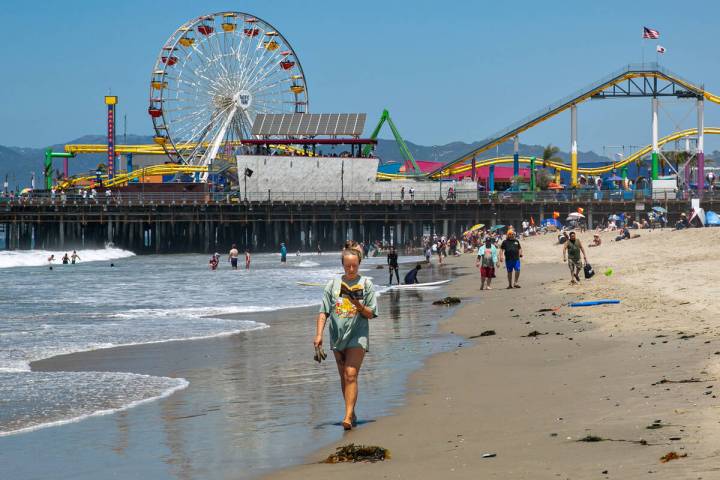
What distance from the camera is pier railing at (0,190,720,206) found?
261ft

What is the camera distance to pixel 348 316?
9.03 meters

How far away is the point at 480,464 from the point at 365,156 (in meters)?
81.0

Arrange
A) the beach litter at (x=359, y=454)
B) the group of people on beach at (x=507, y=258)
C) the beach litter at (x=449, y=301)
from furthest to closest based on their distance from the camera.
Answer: the group of people on beach at (x=507, y=258)
the beach litter at (x=449, y=301)
the beach litter at (x=359, y=454)

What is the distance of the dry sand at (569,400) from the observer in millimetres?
6754

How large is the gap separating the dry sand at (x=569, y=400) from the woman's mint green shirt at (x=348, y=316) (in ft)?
2.36

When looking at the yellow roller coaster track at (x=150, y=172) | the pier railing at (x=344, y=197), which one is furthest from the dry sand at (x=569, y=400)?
the yellow roller coaster track at (x=150, y=172)

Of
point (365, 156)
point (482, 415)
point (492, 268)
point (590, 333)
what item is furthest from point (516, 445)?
point (365, 156)

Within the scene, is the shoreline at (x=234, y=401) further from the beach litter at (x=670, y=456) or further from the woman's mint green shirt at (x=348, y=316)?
the beach litter at (x=670, y=456)

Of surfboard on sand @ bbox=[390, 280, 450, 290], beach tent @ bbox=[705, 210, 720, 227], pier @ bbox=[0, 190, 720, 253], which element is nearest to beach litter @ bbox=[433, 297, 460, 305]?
surfboard on sand @ bbox=[390, 280, 450, 290]

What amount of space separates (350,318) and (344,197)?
7559 centimetres

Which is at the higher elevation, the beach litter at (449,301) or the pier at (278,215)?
the pier at (278,215)

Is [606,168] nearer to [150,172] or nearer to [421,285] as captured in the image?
[150,172]

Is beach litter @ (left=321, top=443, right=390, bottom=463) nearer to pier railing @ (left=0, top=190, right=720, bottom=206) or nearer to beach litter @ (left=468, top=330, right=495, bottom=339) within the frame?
beach litter @ (left=468, top=330, right=495, bottom=339)

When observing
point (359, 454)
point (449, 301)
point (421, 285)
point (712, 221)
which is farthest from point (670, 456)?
point (712, 221)
